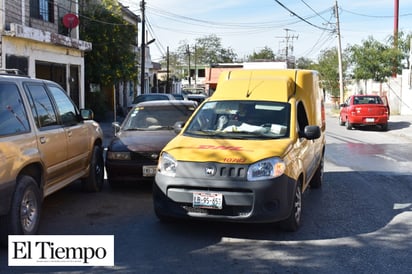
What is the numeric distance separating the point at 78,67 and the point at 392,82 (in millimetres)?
19894

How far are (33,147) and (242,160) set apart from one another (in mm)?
2433

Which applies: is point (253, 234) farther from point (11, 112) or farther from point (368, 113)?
point (368, 113)

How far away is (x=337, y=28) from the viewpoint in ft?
123

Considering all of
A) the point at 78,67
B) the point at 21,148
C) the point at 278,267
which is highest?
the point at 78,67

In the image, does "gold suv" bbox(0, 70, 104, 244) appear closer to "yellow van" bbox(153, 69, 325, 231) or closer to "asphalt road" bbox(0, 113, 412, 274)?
"asphalt road" bbox(0, 113, 412, 274)

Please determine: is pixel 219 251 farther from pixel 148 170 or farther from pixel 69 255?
pixel 148 170

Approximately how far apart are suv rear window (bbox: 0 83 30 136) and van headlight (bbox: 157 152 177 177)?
5.29 feet

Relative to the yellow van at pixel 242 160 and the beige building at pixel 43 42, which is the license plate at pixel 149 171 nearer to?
the yellow van at pixel 242 160

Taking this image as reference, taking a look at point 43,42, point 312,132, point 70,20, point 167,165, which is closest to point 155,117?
point 167,165

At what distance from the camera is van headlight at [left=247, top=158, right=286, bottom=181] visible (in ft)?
18.4

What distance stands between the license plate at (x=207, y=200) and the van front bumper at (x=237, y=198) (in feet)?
0.12

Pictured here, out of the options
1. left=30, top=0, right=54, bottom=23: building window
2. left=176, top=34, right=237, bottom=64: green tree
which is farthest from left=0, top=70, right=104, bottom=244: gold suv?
left=176, top=34, right=237, bottom=64: green tree

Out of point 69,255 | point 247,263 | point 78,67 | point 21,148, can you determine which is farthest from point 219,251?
point 78,67

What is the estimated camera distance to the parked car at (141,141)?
8133 mm
